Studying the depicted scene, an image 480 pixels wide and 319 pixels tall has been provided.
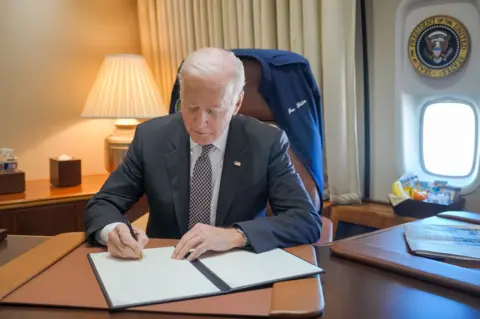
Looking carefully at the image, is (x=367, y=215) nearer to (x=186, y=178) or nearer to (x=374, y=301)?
(x=186, y=178)

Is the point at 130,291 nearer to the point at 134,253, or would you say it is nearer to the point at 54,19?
the point at 134,253

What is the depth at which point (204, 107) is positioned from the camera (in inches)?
57.4

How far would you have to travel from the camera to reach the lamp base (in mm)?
3102

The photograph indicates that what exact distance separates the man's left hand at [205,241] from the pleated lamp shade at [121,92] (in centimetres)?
187

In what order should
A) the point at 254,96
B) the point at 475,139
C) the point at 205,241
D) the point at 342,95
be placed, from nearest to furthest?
1. the point at 205,241
2. the point at 254,96
3. the point at 475,139
4. the point at 342,95

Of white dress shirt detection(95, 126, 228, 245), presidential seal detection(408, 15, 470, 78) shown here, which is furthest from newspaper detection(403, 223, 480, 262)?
presidential seal detection(408, 15, 470, 78)

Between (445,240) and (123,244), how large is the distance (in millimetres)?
762

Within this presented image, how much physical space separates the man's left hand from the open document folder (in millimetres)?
16

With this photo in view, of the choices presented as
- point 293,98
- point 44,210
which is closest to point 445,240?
point 293,98

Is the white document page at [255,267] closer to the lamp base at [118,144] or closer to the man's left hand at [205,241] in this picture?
the man's left hand at [205,241]

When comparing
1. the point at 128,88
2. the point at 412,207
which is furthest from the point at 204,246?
the point at 128,88

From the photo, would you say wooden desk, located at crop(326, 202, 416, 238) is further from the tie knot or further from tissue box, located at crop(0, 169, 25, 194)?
tissue box, located at crop(0, 169, 25, 194)

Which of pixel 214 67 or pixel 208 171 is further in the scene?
pixel 208 171

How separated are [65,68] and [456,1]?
7.27 ft
